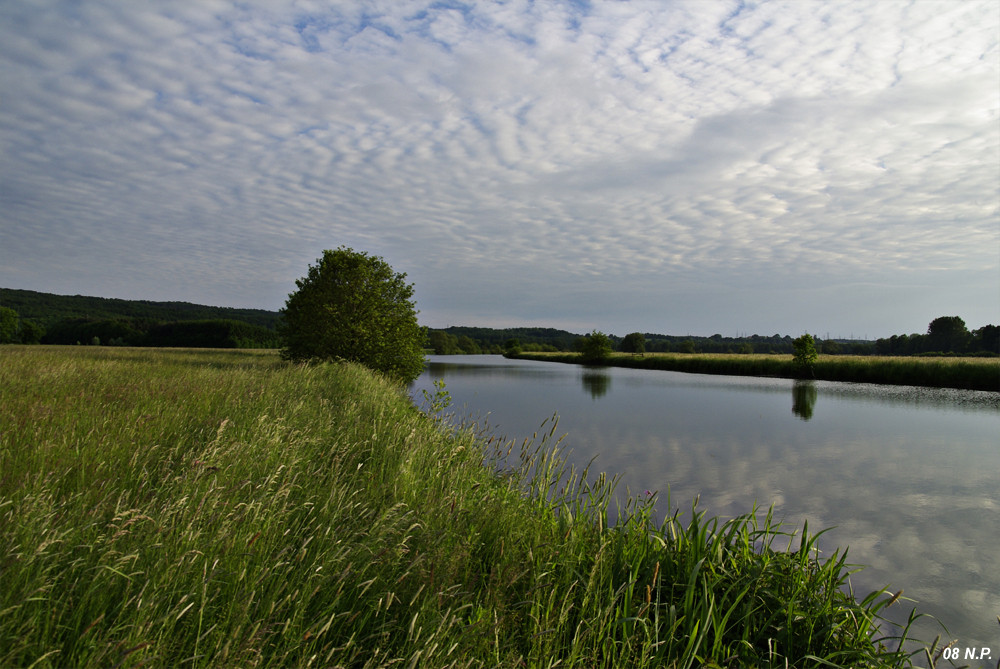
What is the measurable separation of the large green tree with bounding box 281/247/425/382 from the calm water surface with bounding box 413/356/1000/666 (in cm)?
483

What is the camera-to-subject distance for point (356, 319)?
69.6ft

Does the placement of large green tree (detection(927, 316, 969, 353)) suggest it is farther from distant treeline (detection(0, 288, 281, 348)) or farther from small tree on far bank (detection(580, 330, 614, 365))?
distant treeline (detection(0, 288, 281, 348))

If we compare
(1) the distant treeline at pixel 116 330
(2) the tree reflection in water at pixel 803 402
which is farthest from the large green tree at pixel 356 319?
(1) the distant treeline at pixel 116 330

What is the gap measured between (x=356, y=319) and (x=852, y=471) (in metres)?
18.1

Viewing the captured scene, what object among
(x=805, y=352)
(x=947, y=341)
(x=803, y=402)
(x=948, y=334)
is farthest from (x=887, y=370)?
(x=948, y=334)

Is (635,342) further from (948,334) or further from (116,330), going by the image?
(116,330)

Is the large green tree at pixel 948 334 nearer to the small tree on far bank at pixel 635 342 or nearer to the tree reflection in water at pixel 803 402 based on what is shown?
the small tree on far bank at pixel 635 342

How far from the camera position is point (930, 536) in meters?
6.75

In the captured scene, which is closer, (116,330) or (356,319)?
(356,319)

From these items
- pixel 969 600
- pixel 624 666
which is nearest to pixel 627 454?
pixel 969 600

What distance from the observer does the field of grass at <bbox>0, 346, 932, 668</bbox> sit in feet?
6.29

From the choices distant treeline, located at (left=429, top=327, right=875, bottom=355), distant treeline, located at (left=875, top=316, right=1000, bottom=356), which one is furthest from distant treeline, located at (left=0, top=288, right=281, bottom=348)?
distant treeline, located at (left=875, top=316, right=1000, bottom=356)

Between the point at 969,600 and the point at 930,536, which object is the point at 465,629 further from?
the point at 930,536

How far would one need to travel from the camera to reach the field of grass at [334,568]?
6.29 feet
